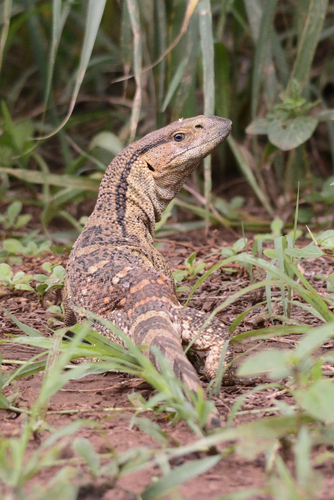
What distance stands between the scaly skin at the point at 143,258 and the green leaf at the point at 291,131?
130 cm

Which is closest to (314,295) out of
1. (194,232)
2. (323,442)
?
(323,442)

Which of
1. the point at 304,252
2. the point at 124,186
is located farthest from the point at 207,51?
the point at 304,252

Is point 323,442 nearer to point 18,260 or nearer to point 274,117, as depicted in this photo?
point 18,260

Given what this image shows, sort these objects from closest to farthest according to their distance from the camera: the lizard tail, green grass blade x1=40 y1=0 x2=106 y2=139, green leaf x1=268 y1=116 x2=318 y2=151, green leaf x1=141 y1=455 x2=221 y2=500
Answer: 1. green leaf x1=141 y1=455 x2=221 y2=500
2. the lizard tail
3. green grass blade x1=40 y1=0 x2=106 y2=139
4. green leaf x1=268 y1=116 x2=318 y2=151

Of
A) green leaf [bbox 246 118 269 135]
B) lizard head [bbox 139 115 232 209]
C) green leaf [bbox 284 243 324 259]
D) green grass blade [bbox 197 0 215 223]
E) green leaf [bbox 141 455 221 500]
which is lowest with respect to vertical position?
green leaf [bbox 141 455 221 500]

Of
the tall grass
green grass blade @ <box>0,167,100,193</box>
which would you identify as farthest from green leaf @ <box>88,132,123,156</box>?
green grass blade @ <box>0,167,100,193</box>

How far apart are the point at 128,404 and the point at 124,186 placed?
77.6 inches

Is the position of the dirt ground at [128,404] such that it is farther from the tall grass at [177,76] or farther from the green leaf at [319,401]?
the tall grass at [177,76]

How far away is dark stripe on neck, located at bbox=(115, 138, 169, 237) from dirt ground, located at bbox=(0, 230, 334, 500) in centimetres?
76

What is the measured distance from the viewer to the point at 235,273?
4.71m

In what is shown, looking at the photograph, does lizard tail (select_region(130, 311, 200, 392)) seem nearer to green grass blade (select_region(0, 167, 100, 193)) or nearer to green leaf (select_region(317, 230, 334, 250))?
green leaf (select_region(317, 230, 334, 250))

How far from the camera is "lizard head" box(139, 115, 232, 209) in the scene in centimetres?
450

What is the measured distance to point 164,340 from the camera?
2.85 meters

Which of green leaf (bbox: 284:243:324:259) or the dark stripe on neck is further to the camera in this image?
the dark stripe on neck
